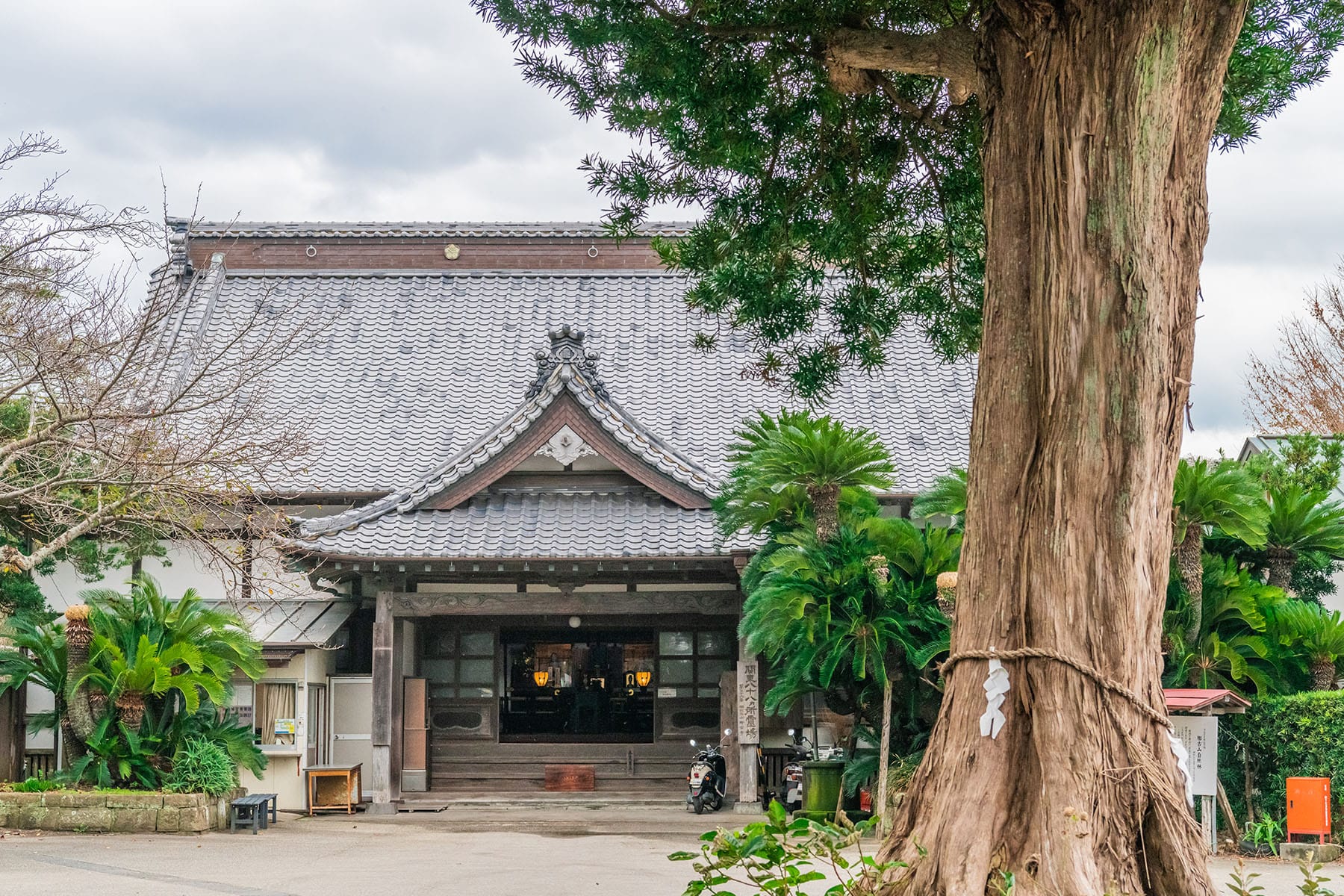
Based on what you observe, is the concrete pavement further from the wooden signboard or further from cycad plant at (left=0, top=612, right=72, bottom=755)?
the wooden signboard

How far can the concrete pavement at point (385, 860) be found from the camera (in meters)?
9.39

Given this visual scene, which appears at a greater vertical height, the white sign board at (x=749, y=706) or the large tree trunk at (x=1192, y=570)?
the large tree trunk at (x=1192, y=570)

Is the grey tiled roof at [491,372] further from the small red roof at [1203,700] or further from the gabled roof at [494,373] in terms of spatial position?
the small red roof at [1203,700]

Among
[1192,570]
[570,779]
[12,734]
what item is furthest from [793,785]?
[12,734]

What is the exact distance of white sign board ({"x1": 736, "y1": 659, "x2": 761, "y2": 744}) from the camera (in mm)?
16016

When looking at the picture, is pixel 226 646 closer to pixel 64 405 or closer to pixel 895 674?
pixel 64 405

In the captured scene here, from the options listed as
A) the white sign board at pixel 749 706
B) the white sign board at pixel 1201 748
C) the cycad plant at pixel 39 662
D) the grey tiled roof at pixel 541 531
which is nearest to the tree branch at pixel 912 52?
the white sign board at pixel 1201 748

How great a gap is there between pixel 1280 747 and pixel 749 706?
6250 mm

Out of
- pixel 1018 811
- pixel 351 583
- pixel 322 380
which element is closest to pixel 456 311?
pixel 322 380

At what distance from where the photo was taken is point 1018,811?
5.02 m

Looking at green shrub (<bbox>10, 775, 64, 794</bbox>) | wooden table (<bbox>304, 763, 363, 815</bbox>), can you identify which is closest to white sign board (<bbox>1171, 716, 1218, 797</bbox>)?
wooden table (<bbox>304, 763, 363, 815</bbox>)

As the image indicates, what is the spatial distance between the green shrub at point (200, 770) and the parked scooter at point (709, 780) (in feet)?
18.2

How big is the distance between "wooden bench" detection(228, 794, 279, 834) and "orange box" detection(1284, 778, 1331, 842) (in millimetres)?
10556

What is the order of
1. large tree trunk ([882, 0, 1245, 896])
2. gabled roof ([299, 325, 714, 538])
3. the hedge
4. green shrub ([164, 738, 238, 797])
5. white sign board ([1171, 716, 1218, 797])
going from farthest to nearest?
A: gabled roof ([299, 325, 714, 538])
green shrub ([164, 738, 238, 797])
the hedge
white sign board ([1171, 716, 1218, 797])
large tree trunk ([882, 0, 1245, 896])
